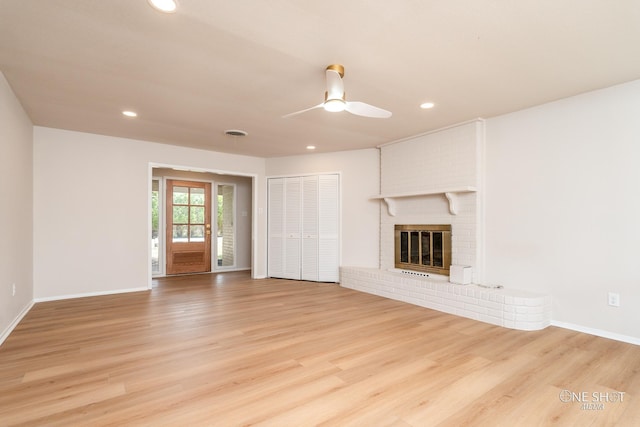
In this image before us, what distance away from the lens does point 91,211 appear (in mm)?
4805

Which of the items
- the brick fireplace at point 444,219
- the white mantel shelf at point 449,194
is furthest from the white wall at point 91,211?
the white mantel shelf at point 449,194

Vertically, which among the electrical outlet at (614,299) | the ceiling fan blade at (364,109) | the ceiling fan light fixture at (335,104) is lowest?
the electrical outlet at (614,299)

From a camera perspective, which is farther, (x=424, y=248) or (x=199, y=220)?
(x=199, y=220)

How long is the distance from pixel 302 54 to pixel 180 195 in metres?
5.37

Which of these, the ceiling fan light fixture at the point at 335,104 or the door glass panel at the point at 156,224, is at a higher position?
the ceiling fan light fixture at the point at 335,104

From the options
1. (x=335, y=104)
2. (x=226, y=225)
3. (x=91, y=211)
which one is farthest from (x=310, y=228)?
(x=335, y=104)

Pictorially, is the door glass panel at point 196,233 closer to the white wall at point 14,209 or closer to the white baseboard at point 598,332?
the white wall at point 14,209

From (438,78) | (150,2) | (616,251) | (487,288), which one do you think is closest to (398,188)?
(487,288)

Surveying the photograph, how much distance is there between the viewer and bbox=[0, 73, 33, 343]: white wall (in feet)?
9.73

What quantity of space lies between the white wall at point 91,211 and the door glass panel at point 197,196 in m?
1.63

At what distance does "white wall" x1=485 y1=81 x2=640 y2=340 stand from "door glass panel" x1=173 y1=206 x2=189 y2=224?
581 centimetres

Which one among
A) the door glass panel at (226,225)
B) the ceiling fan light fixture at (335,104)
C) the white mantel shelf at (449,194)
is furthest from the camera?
the door glass panel at (226,225)

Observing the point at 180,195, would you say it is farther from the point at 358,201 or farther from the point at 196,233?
the point at 358,201

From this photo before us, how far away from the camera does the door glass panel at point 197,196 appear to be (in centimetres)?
711
